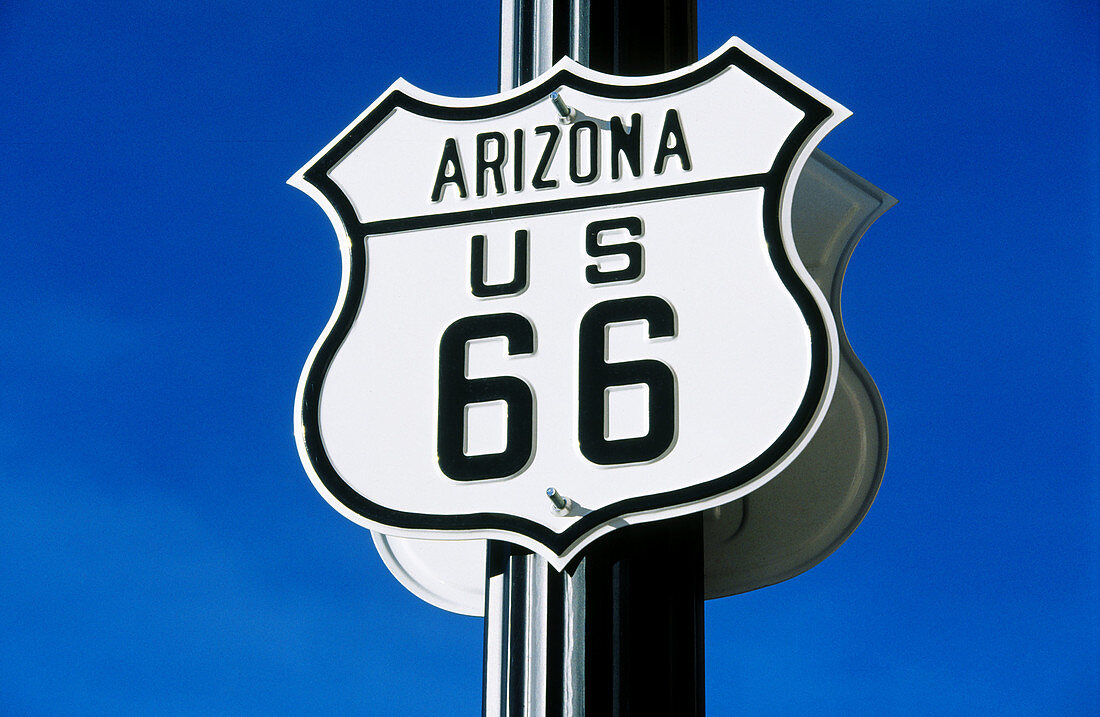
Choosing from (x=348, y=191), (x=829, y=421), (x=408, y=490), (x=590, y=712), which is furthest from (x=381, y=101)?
(x=590, y=712)

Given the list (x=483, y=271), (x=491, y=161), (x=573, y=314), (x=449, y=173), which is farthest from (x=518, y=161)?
(x=573, y=314)

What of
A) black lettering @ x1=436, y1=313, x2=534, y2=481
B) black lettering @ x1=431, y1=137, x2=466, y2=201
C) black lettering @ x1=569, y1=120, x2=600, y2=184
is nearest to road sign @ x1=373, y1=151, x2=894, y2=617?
black lettering @ x1=436, y1=313, x2=534, y2=481

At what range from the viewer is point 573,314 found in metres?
3.50

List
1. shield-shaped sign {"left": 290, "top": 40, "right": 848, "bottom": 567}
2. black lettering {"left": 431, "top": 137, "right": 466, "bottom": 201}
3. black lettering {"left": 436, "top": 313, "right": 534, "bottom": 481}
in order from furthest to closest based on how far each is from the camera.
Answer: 1. black lettering {"left": 431, "top": 137, "right": 466, "bottom": 201}
2. black lettering {"left": 436, "top": 313, "right": 534, "bottom": 481}
3. shield-shaped sign {"left": 290, "top": 40, "right": 848, "bottom": 567}

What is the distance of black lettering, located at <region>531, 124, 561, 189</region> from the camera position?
12.0ft

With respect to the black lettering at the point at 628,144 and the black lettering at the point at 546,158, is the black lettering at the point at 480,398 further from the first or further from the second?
the black lettering at the point at 628,144

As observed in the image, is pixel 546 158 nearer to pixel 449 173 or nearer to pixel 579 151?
pixel 579 151

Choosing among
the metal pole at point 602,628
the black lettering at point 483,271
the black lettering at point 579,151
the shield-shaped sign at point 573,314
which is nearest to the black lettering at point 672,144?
the shield-shaped sign at point 573,314

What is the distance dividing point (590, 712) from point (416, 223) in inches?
54.1

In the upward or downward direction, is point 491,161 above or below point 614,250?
above

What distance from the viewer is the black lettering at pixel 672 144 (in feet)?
11.8

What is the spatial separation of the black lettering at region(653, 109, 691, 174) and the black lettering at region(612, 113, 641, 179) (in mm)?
50

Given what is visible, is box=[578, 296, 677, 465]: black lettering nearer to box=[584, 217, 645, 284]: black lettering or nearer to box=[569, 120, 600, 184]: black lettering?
box=[584, 217, 645, 284]: black lettering

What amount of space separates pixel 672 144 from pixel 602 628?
4.00 ft
